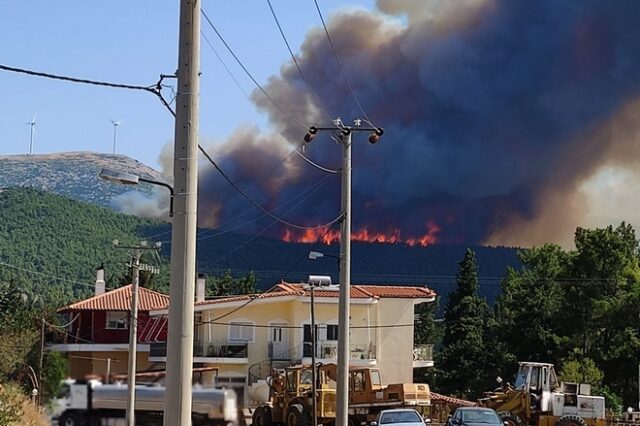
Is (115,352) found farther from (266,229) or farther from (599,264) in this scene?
(266,229)

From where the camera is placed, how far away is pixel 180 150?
12516 mm

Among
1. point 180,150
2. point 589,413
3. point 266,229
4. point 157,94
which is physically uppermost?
point 266,229

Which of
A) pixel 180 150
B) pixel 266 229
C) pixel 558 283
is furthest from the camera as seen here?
pixel 266 229

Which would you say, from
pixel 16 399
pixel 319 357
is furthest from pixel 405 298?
pixel 16 399

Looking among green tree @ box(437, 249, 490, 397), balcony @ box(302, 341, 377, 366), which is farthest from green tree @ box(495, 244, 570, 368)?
balcony @ box(302, 341, 377, 366)

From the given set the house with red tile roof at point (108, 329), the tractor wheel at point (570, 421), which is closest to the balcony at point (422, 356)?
the house with red tile roof at point (108, 329)

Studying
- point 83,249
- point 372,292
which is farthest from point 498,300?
point 83,249

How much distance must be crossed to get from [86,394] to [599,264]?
85.0m

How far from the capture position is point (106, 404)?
1297cm

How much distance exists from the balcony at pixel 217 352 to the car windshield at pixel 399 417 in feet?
95.3

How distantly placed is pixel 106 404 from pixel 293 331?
55.2 metres

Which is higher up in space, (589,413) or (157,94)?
(157,94)

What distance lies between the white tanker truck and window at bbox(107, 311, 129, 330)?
6231cm

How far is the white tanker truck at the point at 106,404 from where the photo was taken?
12.7 m
